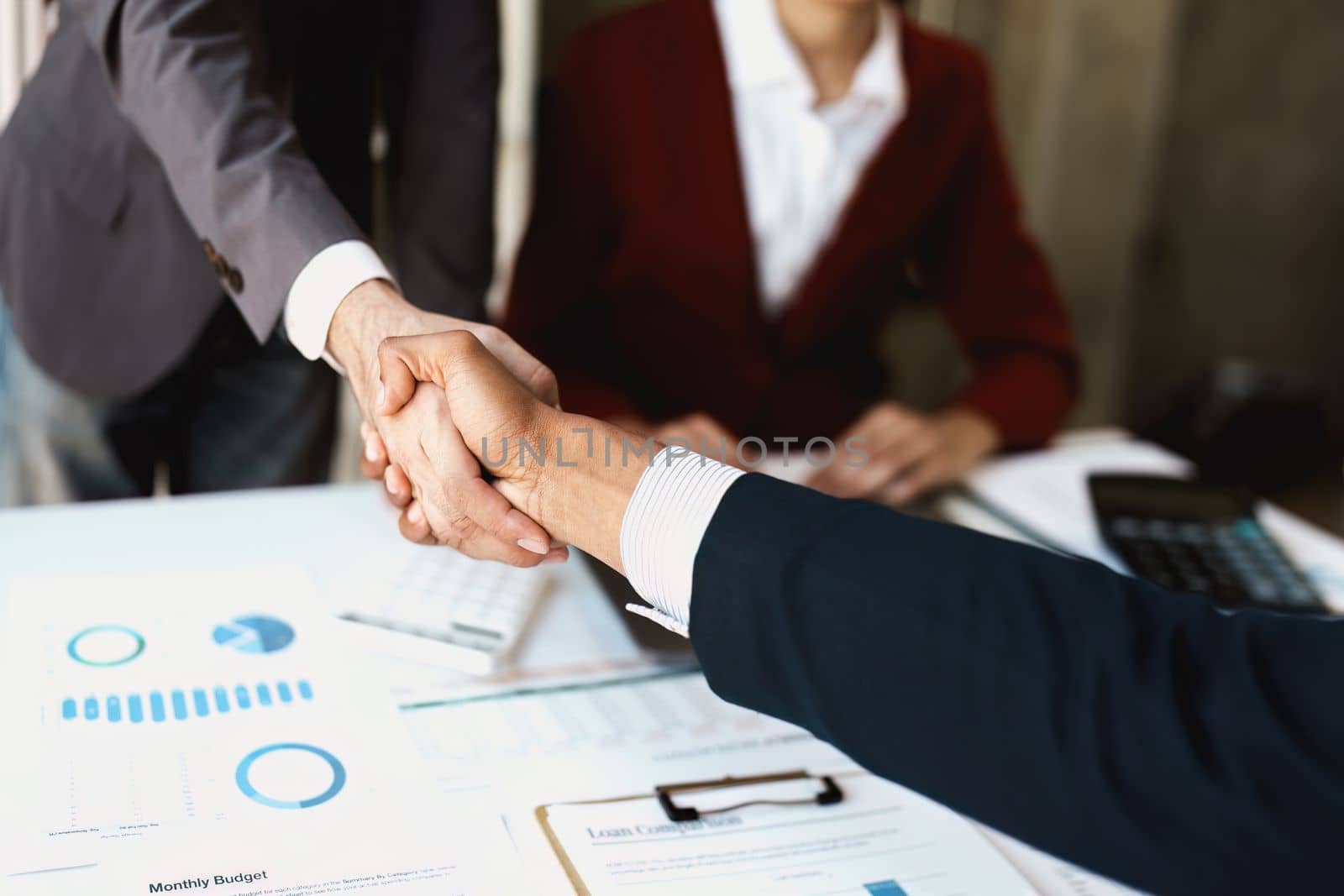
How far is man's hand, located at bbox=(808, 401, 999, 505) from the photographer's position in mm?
1112

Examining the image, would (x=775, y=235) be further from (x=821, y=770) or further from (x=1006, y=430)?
(x=821, y=770)

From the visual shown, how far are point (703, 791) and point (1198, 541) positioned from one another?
551 mm

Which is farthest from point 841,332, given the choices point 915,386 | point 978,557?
point 915,386

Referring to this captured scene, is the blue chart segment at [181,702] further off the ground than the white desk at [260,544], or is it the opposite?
the blue chart segment at [181,702]

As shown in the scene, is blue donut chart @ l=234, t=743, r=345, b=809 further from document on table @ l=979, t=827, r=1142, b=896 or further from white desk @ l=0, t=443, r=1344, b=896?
document on table @ l=979, t=827, r=1142, b=896

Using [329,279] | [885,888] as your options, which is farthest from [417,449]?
[885,888]

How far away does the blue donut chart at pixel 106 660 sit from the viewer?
72cm

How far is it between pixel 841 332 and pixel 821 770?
77 centimetres

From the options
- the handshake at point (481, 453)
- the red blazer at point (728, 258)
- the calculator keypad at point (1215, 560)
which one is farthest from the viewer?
the red blazer at point (728, 258)

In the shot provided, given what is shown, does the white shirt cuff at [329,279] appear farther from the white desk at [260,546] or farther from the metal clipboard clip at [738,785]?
the metal clipboard clip at [738,785]

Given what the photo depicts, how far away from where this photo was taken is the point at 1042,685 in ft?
1.69

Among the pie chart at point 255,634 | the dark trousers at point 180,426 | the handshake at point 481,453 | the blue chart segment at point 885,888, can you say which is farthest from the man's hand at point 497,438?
the dark trousers at point 180,426

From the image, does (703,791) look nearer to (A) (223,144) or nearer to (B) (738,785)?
(B) (738,785)

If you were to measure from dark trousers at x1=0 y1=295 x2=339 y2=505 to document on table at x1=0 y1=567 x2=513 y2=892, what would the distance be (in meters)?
0.35
